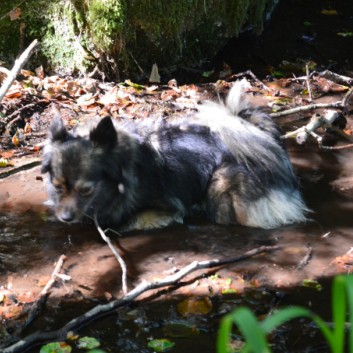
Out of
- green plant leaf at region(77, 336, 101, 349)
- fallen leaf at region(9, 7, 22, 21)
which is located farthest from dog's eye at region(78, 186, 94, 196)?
fallen leaf at region(9, 7, 22, 21)

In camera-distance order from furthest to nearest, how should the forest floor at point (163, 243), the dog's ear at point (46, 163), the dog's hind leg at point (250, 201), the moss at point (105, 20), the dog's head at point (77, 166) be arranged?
the moss at point (105, 20)
the dog's hind leg at point (250, 201)
the dog's ear at point (46, 163)
the dog's head at point (77, 166)
the forest floor at point (163, 243)

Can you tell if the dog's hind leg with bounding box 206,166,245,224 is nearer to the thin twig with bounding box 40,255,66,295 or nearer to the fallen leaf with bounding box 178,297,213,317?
Answer: the fallen leaf with bounding box 178,297,213,317

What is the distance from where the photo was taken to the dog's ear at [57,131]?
5.62 metres

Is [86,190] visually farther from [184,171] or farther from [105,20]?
[105,20]

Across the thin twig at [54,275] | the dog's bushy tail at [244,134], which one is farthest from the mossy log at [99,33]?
the thin twig at [54,275]

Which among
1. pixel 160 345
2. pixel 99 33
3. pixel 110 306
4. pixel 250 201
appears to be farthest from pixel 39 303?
pixel 99 33

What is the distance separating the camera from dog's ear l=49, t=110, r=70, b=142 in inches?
221

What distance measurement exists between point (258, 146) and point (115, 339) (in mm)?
2538

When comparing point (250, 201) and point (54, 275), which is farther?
point (250, 201)

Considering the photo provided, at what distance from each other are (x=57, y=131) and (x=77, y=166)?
15.0 inches

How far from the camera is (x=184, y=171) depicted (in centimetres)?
618

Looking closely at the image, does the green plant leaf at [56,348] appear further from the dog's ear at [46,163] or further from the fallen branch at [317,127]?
the fallen branch at [317,127]

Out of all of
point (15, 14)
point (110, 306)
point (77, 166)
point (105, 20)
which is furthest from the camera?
point (15, 14)

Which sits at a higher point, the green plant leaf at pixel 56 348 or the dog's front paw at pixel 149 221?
the green plant leaf at pixel 56 348
